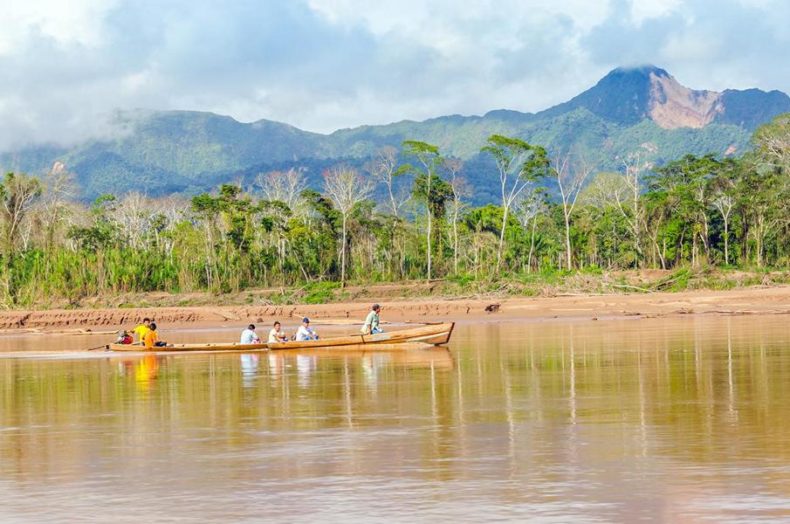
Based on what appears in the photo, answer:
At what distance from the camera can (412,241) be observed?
60719 mm

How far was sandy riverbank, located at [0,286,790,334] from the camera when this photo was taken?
39.9 metres

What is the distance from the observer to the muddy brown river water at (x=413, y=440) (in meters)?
9.09

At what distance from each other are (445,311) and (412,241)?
1785 centimetres

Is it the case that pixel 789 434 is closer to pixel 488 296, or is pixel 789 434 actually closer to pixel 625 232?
pixel 488 296

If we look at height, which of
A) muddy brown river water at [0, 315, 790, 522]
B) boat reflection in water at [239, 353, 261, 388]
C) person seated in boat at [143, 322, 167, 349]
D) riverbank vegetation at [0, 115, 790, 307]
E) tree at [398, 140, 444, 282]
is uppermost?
tree at [398, 140, 444, 282]

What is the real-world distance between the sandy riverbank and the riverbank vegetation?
3.29 m

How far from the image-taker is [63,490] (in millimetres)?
10148

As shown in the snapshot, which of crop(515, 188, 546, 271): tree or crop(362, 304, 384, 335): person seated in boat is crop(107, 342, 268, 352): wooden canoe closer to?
crop(362, 304, 384, 335): person seated in boat

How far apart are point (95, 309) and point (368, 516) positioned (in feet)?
130

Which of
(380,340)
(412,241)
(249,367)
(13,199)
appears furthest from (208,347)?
(412,241)

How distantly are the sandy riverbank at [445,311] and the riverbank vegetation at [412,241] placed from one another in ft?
10.8

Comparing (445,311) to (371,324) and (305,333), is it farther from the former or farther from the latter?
(305,333)

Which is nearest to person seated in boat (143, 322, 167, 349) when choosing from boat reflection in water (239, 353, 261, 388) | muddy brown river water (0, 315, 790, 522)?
boat reflection in water (239, 353, 261, 388)

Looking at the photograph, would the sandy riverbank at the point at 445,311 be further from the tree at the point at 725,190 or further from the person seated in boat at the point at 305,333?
the tree at the point at 725,190
